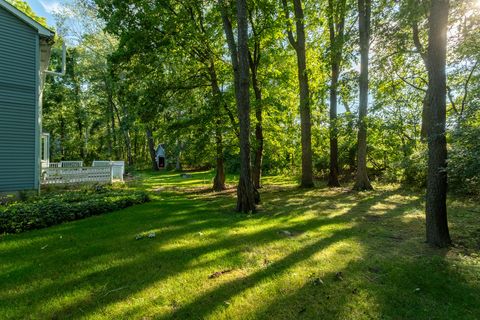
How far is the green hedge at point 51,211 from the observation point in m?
6.13

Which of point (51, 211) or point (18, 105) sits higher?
point (18, 105)

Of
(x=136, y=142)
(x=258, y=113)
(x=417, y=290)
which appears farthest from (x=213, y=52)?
(x=136, y=142)

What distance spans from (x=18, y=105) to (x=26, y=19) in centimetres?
298

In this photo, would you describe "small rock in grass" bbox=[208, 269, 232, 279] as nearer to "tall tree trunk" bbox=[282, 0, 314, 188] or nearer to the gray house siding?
"tall tree trunk" bbox=[282, 0, 314, 188]

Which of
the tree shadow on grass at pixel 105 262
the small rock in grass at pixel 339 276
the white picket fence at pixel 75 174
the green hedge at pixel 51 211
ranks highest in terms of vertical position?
the white picket fence at pixel 75 174

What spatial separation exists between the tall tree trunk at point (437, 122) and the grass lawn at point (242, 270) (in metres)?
0.50

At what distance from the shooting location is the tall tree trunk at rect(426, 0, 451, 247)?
4.44 m

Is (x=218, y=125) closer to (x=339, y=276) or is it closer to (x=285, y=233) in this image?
(x=285, y=233)

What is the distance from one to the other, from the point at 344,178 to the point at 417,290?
1236 cm

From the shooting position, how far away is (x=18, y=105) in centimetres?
947

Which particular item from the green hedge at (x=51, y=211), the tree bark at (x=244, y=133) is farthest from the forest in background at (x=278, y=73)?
the green hedge at (x=51, y=211)

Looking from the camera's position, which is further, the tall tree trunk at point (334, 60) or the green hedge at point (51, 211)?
the tall tree trunk at point (334, 60)

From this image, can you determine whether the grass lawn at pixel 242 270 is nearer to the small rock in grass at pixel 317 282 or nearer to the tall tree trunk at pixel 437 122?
the small rock in grass at pixel 317 282

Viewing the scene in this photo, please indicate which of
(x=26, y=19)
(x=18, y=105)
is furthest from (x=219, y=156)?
(x=26, y=19)
